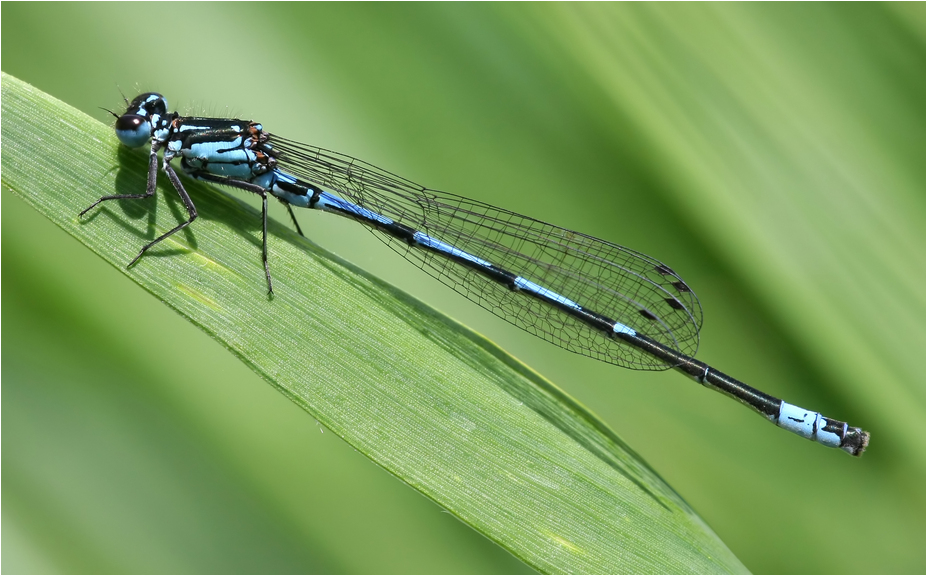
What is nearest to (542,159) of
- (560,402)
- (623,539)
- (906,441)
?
(560,402)

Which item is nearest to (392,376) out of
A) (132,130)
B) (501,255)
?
(501,255)

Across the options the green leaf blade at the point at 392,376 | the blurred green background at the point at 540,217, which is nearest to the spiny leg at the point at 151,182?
the green leaf blade at the point at 392,376

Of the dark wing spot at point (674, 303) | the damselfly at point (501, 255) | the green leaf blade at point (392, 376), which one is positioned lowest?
the green leaf blade at point (392, 376)

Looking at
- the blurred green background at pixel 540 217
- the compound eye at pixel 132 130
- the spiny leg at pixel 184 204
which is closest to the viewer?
the spiny leg at pixel 184 204

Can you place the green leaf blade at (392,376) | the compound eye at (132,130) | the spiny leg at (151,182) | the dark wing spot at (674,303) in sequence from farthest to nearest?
the dark wing spot at (674,303)
the compound eye at (132,130)
the spiny leg at (151,182)
the green leaf blade at (392,376)

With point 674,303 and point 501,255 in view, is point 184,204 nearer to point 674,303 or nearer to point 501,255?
point 501,255

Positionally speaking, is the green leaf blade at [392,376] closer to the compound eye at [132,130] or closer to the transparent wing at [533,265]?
the compound eye at [132,130]
